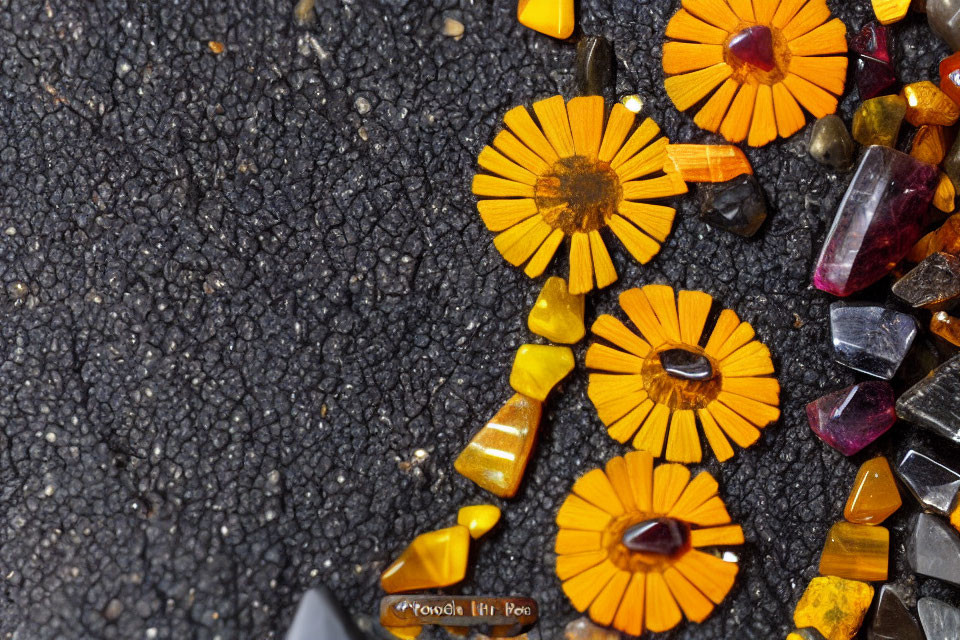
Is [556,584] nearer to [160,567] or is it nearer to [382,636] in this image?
[382,636]

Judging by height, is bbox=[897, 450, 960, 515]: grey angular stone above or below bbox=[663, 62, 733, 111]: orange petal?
below

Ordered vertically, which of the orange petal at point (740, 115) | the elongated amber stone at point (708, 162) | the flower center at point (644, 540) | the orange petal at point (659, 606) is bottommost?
the orange petal at point (659, 606)

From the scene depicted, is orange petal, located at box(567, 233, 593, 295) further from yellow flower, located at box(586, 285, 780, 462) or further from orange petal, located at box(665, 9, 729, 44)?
orange petal, located at box(665, 9, 729, 44)

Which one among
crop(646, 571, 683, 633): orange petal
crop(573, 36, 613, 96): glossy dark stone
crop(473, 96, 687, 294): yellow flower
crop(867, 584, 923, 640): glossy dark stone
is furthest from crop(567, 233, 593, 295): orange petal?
crop(867, 584, 923, 640): glossy dark stone

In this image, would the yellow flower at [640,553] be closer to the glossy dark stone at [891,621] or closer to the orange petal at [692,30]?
the glossy dark stone at [891,621]

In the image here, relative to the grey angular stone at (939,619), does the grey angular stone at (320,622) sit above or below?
below

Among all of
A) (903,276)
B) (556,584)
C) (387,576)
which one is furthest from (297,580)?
(903,276)

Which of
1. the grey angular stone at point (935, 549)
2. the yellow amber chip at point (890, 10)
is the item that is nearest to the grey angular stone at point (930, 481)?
the grey angular stone at point (935, 549)
